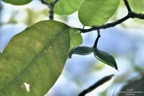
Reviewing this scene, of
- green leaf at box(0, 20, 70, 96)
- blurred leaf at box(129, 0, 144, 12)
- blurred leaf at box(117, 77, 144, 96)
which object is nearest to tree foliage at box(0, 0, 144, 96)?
green leaf at box(0, 20, 70, 96)

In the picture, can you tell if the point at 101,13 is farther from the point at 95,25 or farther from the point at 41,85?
the point at 41,85

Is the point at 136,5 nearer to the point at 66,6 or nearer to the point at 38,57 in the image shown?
→ the point at 66,6

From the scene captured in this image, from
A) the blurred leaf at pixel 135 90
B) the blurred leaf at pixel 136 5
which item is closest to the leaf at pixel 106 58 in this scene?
the blurred leaf at pixel 135 90

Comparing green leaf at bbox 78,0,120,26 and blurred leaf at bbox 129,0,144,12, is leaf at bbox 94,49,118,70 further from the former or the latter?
blurred leaf at bbox 129,0,144,12

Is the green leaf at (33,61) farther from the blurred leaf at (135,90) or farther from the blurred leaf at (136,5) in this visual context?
the blurred leaf at (136,5)

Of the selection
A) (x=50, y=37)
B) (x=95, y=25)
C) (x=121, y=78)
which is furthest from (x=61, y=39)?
(x=121, y=78)
